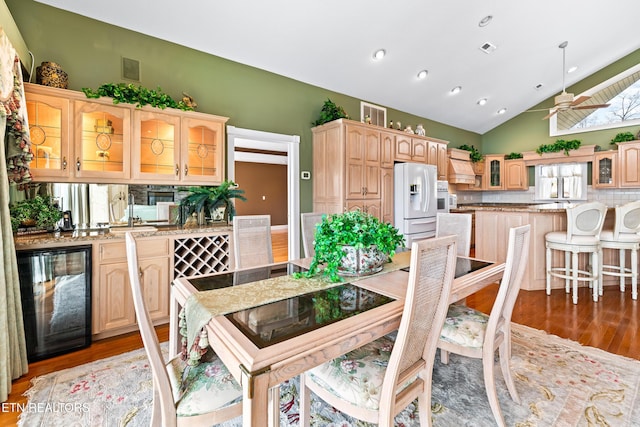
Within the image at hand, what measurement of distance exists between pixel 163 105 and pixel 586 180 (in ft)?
26.3

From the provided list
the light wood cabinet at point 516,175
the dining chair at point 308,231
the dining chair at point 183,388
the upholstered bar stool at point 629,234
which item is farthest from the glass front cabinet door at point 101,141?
the light wood cabinet at point 516,175

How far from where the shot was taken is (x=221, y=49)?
11.4 ft

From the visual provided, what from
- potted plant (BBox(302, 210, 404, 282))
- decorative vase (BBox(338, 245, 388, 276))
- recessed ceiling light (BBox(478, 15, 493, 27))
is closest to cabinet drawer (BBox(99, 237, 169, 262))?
potted plant (BBox(302, 210, 404, 282))

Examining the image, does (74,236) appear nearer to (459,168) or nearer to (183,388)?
(183,388)

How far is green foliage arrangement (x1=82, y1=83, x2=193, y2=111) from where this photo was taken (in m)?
2.60

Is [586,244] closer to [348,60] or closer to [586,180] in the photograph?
[348,60]

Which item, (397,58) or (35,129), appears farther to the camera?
(397,58)

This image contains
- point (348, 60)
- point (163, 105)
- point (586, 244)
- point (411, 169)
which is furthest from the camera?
point (411, 169)

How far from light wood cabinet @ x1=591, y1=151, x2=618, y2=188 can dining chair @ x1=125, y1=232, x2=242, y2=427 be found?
7.76 meters

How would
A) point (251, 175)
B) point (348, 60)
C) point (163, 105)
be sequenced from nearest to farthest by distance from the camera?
point (163, 105) < point (348, 60) < point (251, 175)

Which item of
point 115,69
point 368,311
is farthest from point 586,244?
point 115,69

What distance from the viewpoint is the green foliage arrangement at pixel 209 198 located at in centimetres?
323

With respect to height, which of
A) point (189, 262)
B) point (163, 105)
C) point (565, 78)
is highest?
point (565, 78)

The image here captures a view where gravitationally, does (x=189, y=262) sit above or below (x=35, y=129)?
below
